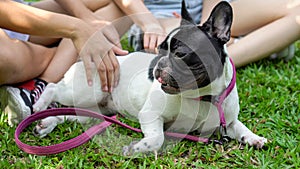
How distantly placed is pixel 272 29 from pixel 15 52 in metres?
1.82

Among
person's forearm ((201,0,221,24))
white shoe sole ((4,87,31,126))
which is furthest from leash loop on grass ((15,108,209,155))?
person's forearm ((201,0,221,24))

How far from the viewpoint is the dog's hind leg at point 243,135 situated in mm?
2281

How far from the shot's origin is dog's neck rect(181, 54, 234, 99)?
2.12 metres

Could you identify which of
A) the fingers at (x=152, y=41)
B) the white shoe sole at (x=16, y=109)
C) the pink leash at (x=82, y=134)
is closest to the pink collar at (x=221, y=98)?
the pink leash at (x=82, y=134)

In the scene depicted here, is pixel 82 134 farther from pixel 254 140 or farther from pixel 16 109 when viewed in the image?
Result: pixel 254 140

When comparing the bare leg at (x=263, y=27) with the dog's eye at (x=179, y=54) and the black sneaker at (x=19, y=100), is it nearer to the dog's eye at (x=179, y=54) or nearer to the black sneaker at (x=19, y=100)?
the dog's eye at (x=179, y=54)

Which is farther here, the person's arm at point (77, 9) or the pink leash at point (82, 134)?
the person's arm at point (77, 9)

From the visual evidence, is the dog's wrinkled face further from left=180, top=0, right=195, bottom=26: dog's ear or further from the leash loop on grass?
the leash loop on grass

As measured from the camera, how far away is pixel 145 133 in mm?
2250

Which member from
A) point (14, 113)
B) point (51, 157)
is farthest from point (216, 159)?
point (14, 113)

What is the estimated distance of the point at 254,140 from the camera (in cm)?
229

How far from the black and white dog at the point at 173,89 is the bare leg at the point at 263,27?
1034 millimetres

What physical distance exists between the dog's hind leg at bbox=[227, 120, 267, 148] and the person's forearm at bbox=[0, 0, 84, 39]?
93cm

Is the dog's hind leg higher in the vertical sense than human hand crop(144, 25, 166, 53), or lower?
lower
